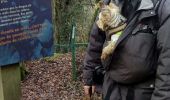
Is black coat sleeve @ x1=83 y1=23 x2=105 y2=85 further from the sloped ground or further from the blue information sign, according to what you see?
the sloped ground

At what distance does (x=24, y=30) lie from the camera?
3.67 metres

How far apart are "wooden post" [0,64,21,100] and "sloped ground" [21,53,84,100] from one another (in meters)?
2.80

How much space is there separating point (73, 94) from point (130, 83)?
13.5 ft

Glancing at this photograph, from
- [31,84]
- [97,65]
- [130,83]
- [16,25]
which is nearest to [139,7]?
[130,83]

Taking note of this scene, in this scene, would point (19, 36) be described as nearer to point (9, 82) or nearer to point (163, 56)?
point (9, 82)

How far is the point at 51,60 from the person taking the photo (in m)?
8.84

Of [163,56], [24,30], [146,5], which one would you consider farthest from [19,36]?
[163,56]

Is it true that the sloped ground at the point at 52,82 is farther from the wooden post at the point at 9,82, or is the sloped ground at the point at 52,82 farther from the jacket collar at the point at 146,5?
the jacket collar at the point at 146,5

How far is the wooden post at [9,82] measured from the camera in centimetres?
377

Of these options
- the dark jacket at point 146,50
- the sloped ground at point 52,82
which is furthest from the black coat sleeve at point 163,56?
the sloped ground at point 52,82

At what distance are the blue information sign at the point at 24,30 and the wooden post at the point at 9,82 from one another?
0.12 meters

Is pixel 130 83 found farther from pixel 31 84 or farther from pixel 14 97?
pixel 31 84

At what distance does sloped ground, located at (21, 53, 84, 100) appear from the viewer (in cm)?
687

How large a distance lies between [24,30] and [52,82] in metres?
3.86
